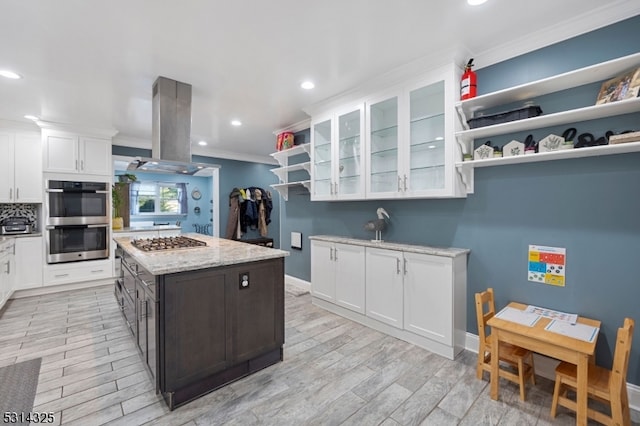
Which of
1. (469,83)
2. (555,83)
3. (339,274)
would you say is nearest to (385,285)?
(339,274)

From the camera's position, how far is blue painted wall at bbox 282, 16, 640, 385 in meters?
1.90

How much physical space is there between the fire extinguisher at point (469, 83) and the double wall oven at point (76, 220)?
5161mm

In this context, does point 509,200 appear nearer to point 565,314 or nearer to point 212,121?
point 565,314

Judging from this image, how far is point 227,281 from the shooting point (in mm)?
2111

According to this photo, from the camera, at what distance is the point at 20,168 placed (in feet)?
13.7

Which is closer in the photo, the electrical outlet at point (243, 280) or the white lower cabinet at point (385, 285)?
the electrical outlet at point (243, 280)

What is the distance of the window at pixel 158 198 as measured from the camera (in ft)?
26.7

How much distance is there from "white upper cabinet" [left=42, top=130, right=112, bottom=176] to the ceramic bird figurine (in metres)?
4.29

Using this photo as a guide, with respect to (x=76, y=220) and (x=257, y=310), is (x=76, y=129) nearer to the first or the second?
(x=76, y=220)

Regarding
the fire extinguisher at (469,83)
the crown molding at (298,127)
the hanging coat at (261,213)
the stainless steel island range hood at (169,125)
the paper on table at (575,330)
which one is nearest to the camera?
the paper on table at (575,330)

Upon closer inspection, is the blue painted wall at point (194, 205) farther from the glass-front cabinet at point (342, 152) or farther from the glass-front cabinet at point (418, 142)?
the glass-front cabinet at point (418, 142)

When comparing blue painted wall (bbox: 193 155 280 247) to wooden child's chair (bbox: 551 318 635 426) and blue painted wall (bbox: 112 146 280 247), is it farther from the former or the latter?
wooden child's chair (bbox: 551 318 635 426)

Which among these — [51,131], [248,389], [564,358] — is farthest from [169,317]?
[51,131]

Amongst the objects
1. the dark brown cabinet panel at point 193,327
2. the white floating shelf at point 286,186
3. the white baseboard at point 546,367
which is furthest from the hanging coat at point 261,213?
the white baseboard at point 546,367
